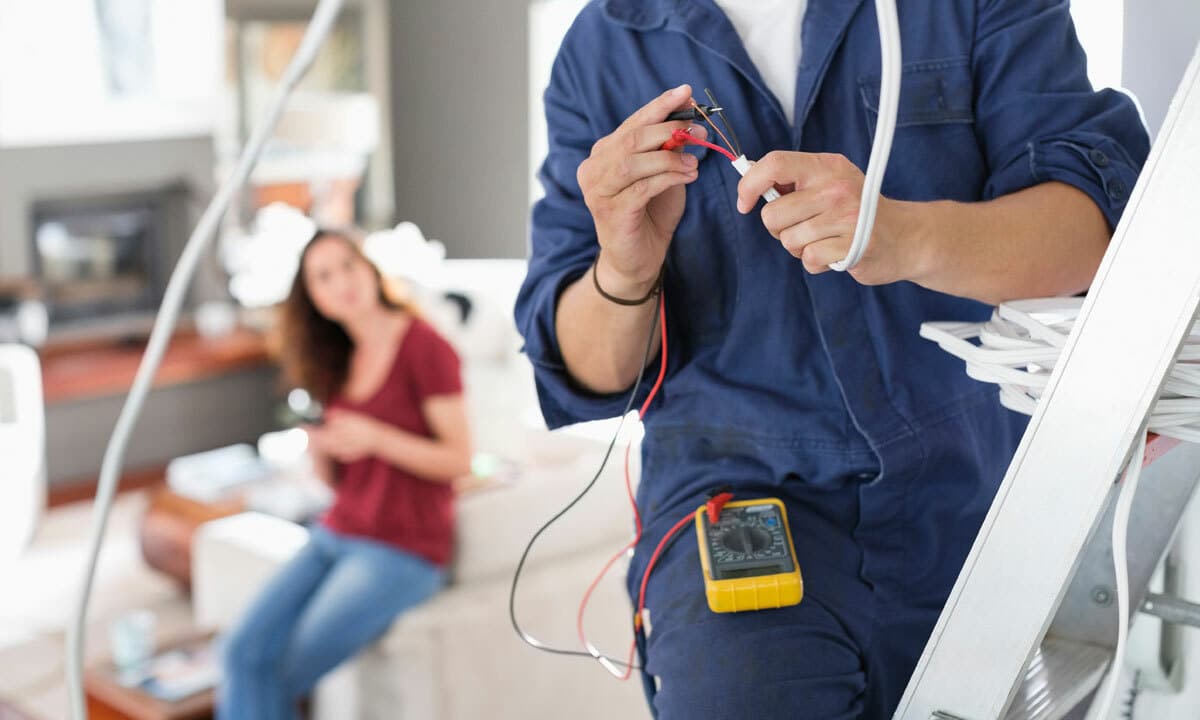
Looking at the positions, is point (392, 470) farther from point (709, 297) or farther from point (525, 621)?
point (709, 297)

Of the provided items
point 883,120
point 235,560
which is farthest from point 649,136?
point 235,560

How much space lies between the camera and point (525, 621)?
6.91ft

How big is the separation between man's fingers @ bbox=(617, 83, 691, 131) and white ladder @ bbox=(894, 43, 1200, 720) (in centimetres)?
21

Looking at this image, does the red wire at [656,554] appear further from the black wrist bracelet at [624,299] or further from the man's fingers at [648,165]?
the man's fingers at [648,165]

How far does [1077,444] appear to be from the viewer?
564 millimetres

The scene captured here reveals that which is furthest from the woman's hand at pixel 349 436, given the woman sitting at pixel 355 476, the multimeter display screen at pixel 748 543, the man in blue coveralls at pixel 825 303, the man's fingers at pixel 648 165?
the man's fingers at pixel 648 165

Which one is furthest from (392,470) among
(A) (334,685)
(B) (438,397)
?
(A) (334,685)

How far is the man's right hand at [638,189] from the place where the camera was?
620mm

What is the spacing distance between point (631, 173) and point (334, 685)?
1.78 metres

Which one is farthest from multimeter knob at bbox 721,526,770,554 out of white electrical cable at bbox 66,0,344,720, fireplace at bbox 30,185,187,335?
fireplace at bbox 30,185,187,335

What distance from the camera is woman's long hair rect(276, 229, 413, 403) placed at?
2.42 m

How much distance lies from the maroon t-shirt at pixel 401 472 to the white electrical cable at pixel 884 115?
1759mm

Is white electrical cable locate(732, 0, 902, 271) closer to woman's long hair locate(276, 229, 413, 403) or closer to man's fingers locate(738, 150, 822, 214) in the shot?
man's fingers locate(738, 150, 822, 214)

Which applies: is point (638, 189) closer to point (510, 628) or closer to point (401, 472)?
point (510, 628)
